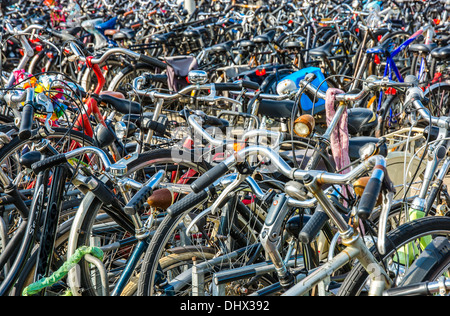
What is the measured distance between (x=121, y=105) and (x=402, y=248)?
2392mm

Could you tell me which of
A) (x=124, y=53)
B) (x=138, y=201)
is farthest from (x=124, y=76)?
(x=138, y=201)

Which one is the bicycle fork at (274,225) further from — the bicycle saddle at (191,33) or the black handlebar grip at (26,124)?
the bicycle saddle at (191,33)

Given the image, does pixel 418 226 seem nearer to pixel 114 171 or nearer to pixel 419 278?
pixel 419 278

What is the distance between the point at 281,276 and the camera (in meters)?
2.53

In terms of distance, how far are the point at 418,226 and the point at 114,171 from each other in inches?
56.2

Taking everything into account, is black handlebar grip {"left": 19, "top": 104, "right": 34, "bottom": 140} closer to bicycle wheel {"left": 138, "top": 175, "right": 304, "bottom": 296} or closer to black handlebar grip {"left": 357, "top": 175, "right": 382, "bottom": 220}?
bicycle wheel {"left": 138, "top": 175, "right": 304, "bottom": 296}

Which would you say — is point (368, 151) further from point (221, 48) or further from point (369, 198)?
point (221, 48)

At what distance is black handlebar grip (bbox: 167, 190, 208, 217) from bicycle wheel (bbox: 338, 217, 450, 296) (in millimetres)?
744

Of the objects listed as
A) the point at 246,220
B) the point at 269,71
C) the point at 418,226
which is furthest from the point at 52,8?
the point at 418,226

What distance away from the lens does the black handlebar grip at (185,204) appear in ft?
8.13

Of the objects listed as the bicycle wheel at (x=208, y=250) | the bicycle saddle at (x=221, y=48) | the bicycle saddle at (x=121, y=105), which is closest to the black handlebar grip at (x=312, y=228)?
the bicycle wheel at (x=208, y=250)

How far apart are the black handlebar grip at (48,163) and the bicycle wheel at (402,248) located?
1.43 m

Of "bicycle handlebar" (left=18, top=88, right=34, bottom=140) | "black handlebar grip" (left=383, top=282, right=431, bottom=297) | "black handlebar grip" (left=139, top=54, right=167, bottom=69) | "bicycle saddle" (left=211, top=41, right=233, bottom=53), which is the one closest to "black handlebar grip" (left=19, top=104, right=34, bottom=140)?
"bicycle handlebar" (left=18, top=88, right=34, bottom=140)

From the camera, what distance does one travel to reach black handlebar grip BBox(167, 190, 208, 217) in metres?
2.48
